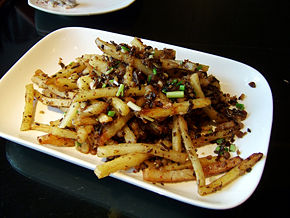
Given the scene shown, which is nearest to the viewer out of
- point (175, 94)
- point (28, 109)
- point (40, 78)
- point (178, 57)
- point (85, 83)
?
point (175, 94)

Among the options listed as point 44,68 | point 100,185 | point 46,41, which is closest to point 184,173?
point 100,185

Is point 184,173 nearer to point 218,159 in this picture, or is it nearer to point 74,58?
point 218,159

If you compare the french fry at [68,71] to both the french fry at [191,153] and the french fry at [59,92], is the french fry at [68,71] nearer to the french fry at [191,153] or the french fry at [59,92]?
the french fry at [59,92]

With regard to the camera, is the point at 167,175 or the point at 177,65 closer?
the point at 167,175

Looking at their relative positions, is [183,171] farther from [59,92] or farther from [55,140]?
[59,92]

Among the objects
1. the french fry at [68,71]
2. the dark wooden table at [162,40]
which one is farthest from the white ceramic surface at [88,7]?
the french fry at [68,71]

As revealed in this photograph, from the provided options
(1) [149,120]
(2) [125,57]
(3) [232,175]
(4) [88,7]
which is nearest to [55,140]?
(1) [149,120]

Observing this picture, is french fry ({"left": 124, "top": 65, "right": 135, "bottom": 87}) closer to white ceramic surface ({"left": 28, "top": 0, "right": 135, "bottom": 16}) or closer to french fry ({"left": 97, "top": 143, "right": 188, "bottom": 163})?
french fry ({"left": 97, "top": 143, "right": 188, "bottom": 163})
